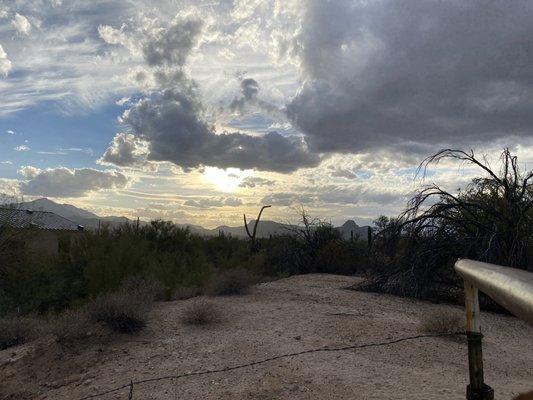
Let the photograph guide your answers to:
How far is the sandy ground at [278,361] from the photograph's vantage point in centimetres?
725

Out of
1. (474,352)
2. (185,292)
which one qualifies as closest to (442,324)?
(474,352)

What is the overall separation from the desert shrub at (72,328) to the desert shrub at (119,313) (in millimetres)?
195

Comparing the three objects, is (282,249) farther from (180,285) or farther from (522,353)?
(522,353)

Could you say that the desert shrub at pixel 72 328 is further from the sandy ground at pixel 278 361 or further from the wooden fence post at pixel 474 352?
the wooden fence post at pixel 474 352

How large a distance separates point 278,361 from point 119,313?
378cm

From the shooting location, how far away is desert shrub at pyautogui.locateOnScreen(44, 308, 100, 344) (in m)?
9.88

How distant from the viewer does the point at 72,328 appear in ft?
32.6

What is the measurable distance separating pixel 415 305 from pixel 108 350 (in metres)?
8.25

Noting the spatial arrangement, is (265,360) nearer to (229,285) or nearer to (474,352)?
(474,352)

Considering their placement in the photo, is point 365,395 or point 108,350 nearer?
Answer: point 365,395

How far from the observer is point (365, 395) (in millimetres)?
6848

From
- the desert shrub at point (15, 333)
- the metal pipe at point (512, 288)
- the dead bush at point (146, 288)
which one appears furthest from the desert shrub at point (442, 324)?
the metal pipe at point (512, 288)

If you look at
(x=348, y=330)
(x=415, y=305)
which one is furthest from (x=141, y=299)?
(x=415, y=305)

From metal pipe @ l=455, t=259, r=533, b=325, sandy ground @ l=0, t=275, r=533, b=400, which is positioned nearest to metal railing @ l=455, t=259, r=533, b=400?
metal pipe @ l=455, t=259, r=533, b=325
